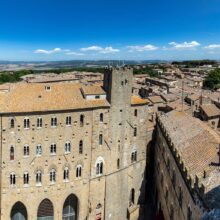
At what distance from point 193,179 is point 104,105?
18.8m

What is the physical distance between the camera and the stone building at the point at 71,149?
42250 mm

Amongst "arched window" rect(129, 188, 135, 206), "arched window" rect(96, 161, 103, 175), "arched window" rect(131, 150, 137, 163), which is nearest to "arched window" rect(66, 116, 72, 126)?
"arched window" rect(96, 161, 103, 175)

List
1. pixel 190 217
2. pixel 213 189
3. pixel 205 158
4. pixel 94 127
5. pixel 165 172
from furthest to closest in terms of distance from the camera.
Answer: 1. pixel 94 127
2. pixel 165 172
3. pixel 205 158
4. pixel 190 217
5. pixel 213 189

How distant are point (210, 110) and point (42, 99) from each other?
39441 mm

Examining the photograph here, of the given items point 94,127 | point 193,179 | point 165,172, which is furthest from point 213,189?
point 94,127

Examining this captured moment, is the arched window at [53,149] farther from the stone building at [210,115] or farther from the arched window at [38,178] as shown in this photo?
the stone building at [210,115]

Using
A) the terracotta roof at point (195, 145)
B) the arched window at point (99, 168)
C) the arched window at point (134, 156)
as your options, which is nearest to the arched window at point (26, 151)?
the arched window at point (99, 168)

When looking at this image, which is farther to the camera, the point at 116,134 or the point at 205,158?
the point at 116,134

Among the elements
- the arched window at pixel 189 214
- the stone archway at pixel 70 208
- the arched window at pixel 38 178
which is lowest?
the stone archway at pixel 70 208

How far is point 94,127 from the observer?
44844 millimetres

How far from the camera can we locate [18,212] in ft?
147

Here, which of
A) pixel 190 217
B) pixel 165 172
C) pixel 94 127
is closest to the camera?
pixel 190 217

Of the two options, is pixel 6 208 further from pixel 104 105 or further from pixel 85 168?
pixel 104 105

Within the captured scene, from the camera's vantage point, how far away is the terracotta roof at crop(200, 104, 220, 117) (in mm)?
69894
